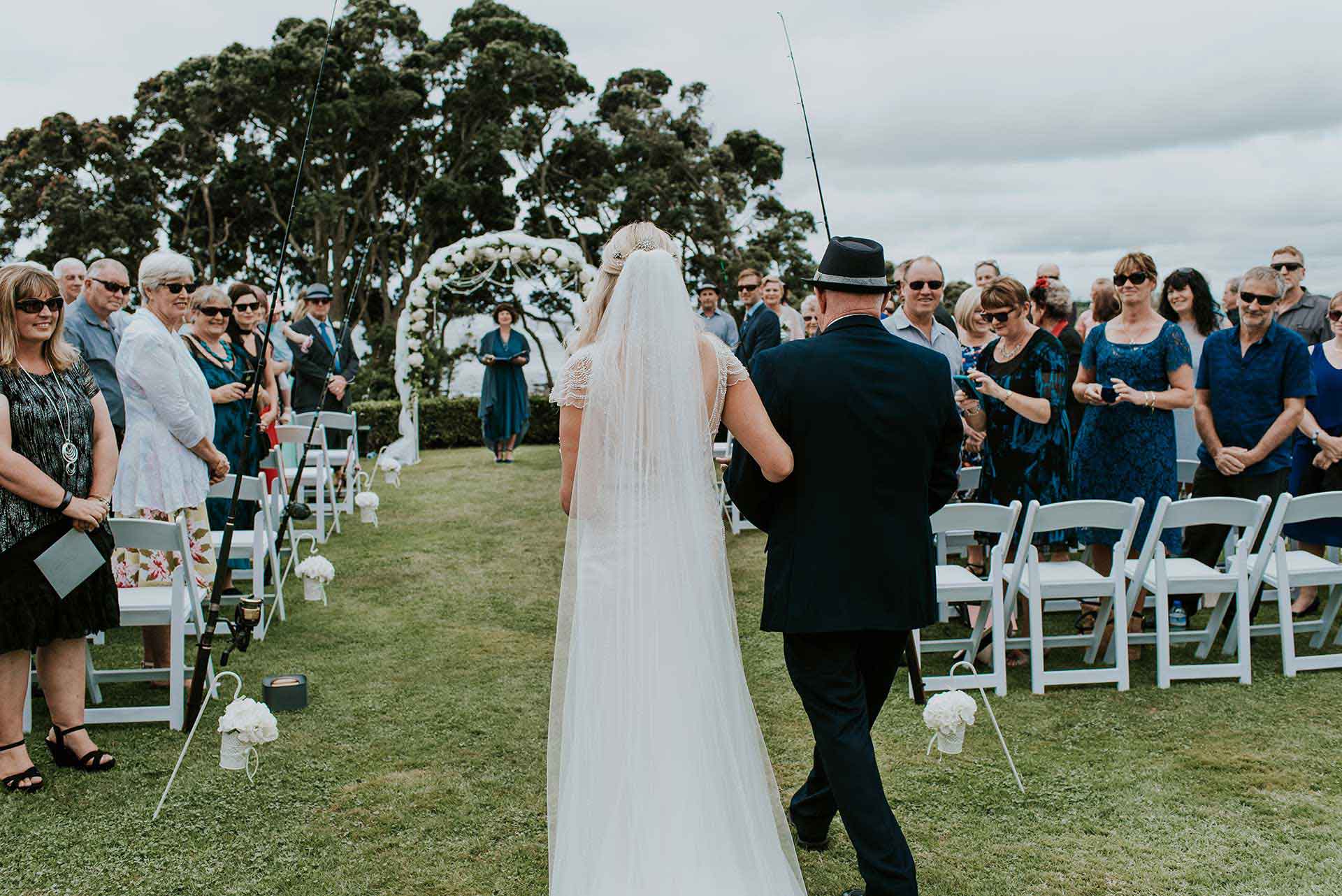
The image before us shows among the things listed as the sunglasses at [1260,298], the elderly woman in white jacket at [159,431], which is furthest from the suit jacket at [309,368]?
the sunglasses at [1260,298]

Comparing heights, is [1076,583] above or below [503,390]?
below

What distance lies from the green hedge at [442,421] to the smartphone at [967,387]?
37.7 ft

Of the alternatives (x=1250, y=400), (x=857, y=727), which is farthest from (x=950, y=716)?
(x=1250, y=400)

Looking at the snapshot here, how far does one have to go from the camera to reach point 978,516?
188 inches

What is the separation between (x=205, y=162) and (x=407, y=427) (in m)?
14.4

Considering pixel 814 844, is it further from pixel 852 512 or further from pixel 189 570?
pixel 189 570

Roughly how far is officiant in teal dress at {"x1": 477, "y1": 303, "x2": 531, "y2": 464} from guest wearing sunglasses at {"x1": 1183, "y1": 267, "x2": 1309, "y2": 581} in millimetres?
9524

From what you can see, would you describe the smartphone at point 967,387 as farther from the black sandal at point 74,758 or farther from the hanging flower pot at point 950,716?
the black sandal at point 74,758

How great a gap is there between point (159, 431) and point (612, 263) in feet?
10.4

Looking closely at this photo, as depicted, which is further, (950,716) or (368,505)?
(368,505)

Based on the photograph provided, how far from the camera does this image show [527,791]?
155 inches

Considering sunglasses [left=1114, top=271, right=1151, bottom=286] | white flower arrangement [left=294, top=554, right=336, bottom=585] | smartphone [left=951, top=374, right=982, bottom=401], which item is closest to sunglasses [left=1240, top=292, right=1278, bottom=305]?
sunglasses [left=1114, top=271, right=1151, bottom=286]

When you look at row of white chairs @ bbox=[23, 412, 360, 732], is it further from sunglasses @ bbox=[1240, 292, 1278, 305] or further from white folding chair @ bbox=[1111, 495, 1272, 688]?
sunglasses @ bbox=[1240, 292, 1278, 305]

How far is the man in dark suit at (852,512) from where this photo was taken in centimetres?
281
